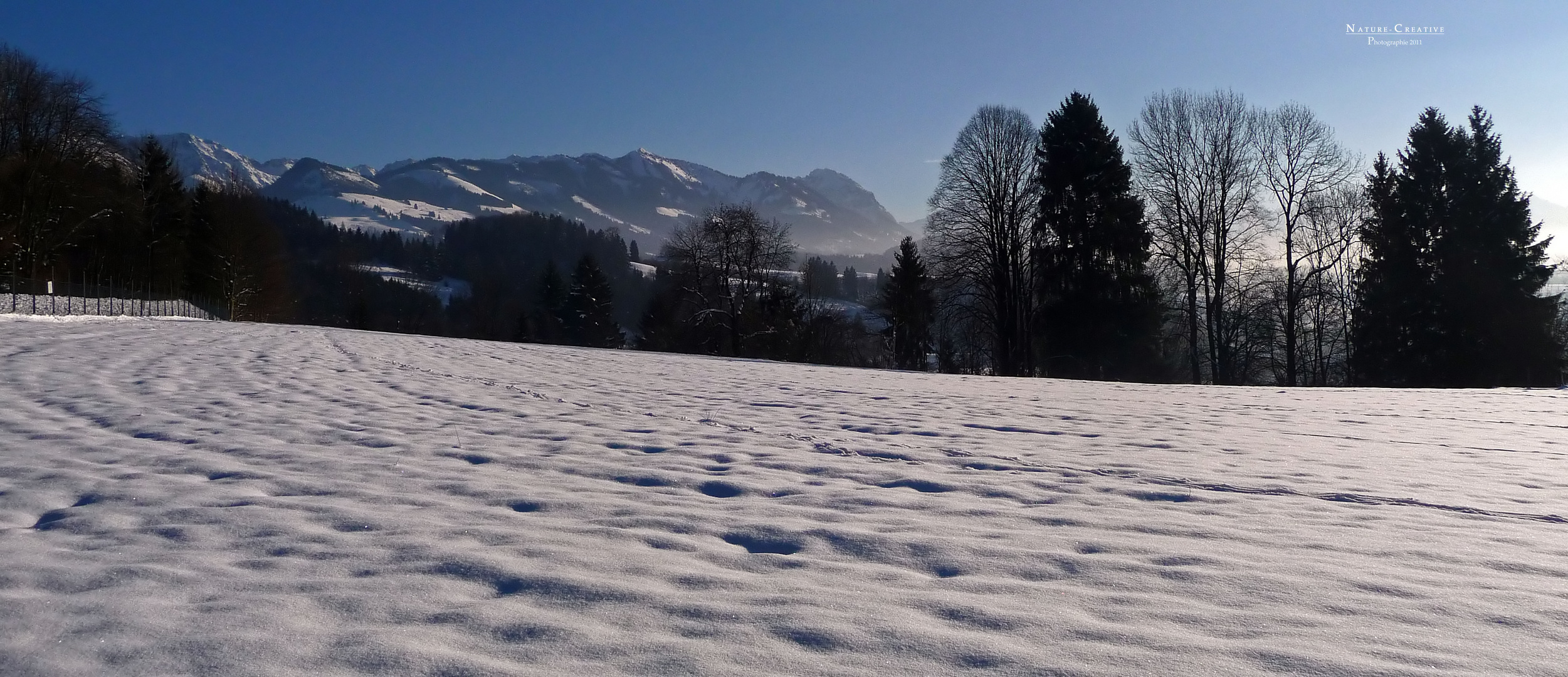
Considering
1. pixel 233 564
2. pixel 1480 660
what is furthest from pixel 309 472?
pixel 1480 660

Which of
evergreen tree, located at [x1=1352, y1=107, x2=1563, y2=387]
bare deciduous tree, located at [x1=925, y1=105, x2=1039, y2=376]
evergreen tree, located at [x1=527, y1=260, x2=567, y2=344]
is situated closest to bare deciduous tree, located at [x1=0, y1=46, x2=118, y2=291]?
evergreen tree, located at [x1=527, y1=260, x2=567, y2=344]

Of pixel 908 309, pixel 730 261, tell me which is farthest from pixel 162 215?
pixel 908 309

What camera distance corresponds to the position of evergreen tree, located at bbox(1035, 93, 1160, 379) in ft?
87.5

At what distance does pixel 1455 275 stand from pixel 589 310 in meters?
50.9

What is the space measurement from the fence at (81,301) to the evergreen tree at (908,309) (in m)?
33.0

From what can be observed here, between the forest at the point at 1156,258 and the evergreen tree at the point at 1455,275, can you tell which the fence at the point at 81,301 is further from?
the evergreen tree at the point at 1455,275

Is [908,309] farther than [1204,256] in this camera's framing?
Yes

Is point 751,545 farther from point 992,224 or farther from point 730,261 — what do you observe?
point 730,261

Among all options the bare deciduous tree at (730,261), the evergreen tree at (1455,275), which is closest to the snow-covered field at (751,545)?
the evergreen tree at (1455,275)

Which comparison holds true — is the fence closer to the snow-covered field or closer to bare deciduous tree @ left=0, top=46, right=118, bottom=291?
bare deciduous tree @ left=0, top=46, right=118, bottom=291

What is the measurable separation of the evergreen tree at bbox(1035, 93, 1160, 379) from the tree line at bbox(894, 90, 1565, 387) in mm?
52

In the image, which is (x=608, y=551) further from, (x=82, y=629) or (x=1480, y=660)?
(x=1480, y=660)

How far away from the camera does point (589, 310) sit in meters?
59.5

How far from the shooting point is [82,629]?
Answer: 204cm
